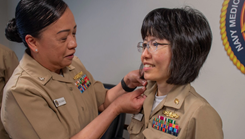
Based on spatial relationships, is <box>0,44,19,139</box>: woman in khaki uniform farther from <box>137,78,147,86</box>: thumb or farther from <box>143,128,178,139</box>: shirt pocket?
<box>143,128,178,139</box>: shirt pocket

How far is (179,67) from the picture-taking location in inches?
33.5

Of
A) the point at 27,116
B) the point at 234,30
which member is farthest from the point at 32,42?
the point at 234,30

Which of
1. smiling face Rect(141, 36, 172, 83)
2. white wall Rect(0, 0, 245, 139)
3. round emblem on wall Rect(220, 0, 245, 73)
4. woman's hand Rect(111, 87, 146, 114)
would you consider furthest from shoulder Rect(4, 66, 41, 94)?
round emblem on wall Rect(220, 0, 245, 73)

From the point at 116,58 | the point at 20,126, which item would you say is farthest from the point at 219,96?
the point at 20,126

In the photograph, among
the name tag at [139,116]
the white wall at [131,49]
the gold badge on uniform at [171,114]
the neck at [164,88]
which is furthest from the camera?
the white wall at [131,49]

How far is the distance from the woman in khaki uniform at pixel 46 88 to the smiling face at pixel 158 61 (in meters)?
0.21

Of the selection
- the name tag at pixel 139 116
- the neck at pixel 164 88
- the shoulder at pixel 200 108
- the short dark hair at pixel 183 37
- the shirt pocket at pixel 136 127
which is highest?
the short dark hair at pixel 183 37

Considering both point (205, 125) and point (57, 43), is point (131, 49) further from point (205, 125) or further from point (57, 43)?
point (205, 125)

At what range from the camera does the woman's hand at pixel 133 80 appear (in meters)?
1.16

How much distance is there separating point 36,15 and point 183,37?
721 millimetres

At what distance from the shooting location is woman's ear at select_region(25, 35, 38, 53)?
3.05 ft

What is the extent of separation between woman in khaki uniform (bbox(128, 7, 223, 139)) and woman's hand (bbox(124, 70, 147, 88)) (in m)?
0.24

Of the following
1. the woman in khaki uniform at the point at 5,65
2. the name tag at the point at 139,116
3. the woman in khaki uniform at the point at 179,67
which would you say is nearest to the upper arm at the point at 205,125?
the woman in khaki uniform at the point at 179,67

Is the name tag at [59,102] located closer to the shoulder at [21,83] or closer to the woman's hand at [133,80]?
the shoulder at [21,83]
